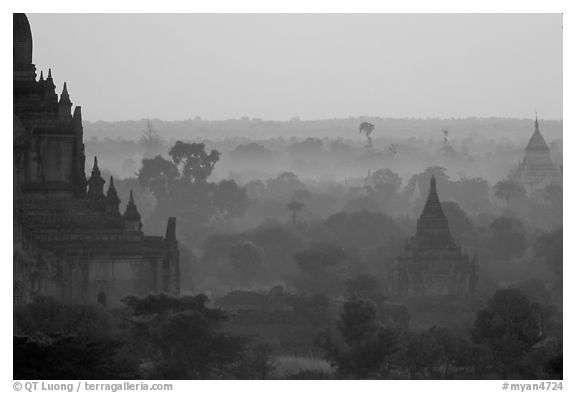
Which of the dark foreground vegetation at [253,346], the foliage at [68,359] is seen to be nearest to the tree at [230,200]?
the dark foreground vegetation at [253,346]

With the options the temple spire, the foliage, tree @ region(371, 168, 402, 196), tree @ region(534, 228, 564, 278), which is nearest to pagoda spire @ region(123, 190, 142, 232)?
the temple spire

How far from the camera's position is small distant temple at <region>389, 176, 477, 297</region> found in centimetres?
7138

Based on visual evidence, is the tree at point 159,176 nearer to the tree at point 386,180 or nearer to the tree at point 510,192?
the tree at point 510,192

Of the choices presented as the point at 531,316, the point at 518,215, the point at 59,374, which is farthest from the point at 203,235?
the point at 59,374

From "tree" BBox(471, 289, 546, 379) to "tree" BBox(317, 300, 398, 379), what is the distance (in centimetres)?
240

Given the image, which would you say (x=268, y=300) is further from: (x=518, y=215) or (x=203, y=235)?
(x=518, y=215)

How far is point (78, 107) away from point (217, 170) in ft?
263

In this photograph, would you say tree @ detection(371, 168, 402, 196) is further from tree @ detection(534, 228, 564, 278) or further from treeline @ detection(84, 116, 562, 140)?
tree @ detection(534, 228, 564, 278)

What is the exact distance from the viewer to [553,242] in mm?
77938

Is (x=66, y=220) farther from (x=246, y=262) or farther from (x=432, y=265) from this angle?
(x=246, y=262)

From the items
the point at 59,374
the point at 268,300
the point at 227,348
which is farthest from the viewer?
the point at 268,300

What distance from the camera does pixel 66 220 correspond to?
172 ft

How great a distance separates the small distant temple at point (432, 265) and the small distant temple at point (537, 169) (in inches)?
1586

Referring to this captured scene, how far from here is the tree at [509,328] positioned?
45.9 meters
